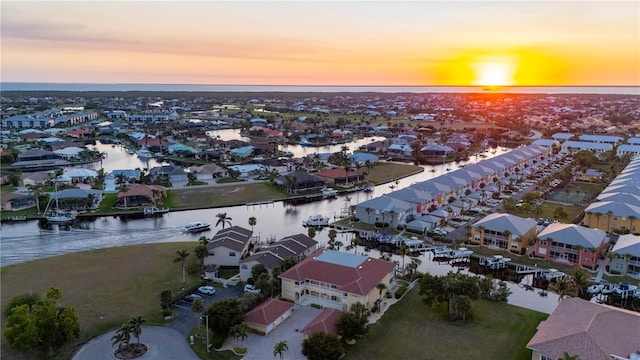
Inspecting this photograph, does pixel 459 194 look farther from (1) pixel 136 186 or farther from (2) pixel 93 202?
(2) pixel 93 202

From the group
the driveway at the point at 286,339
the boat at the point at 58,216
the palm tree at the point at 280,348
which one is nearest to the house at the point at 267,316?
the driveway at the point at 286,339

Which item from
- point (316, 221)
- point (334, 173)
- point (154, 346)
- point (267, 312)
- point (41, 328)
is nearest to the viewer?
point (41, 328)

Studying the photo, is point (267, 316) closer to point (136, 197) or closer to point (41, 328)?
point (41, 328)

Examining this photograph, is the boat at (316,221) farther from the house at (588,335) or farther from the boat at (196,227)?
the house at (588,335)

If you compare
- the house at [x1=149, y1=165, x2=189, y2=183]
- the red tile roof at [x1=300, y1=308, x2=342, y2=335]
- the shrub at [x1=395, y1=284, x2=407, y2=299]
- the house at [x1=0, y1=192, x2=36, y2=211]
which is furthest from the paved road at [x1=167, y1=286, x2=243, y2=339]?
the house at [x1=149, y1=165, x2=189, y2=183]

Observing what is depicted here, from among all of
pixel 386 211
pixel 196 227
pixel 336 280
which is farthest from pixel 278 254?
pixel 386 211

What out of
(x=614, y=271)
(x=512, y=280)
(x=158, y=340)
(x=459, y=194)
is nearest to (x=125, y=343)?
(x=158, y=340)

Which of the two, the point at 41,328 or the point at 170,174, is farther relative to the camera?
the point at 170,174
